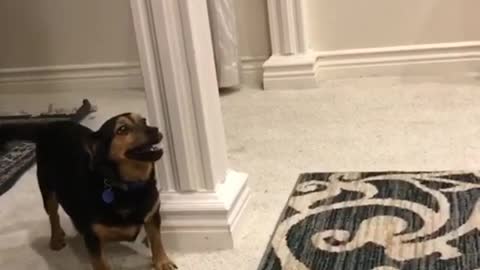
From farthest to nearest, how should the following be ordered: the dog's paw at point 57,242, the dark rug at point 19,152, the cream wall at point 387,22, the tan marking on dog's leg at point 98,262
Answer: the cream wall at point 387,22
the dark rug at point 19,152
the dog's paw at point 57,242
the tan marking on dog's leg at point 98,262

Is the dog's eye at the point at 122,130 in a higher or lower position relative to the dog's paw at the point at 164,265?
higher

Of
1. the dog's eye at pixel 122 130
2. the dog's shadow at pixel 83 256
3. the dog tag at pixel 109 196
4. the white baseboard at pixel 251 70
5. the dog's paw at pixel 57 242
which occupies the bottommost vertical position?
the dog's shadow at pixel 83 256

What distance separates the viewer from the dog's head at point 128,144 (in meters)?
1.64

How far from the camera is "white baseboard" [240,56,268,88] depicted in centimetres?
310

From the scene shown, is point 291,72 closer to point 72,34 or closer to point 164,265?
Answer: point 72,34

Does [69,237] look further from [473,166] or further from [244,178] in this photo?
[473,166]

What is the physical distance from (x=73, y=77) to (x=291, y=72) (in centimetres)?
94

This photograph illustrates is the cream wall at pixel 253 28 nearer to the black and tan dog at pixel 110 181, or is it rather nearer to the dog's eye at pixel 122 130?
the black and tan dog at pixel 110 181

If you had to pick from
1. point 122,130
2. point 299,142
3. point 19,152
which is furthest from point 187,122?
point 19,152

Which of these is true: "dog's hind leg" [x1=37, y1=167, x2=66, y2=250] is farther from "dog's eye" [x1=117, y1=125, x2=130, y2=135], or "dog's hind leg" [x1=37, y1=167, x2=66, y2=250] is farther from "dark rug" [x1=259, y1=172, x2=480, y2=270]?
"dark rug" [x1=259, y1=172, x2=480, y2=270]

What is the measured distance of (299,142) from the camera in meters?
2.47

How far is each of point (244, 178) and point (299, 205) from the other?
16 centimetres

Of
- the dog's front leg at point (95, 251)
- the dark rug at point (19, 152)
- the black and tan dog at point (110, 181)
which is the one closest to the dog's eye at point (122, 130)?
the black and tan dog at point (110, 181)

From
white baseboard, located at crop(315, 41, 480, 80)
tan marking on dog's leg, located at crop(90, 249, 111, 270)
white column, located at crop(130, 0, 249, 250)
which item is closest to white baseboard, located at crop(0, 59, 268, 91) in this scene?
white baseboard, located at crop(315, 41, 480, 80)
